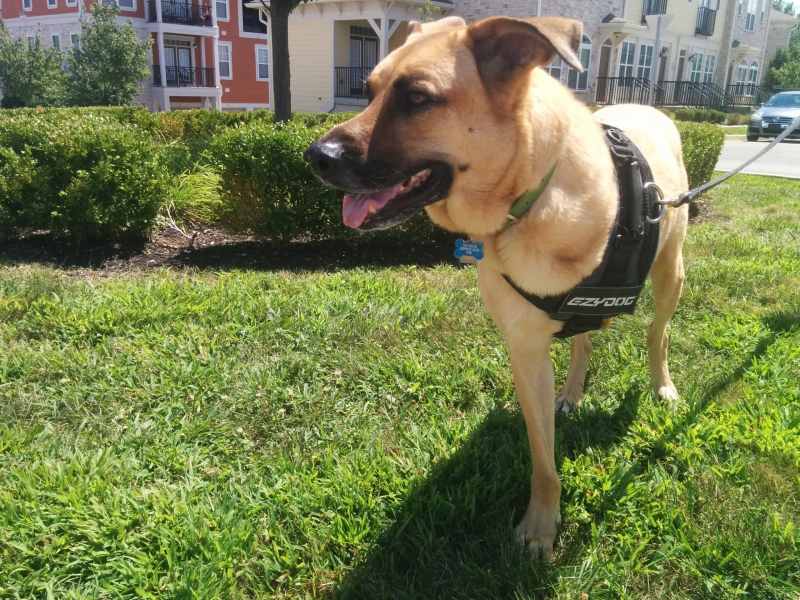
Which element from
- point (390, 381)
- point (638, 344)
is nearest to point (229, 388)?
point (390, 381)

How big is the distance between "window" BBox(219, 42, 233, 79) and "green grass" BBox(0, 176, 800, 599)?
36129 mm

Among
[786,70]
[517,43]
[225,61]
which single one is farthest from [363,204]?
[786,70]

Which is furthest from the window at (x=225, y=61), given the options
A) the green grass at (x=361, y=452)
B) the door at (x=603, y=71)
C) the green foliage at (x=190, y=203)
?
the green grass at (x=361, y=452)

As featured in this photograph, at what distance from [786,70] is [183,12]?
3990 cm

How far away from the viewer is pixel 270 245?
6.39 metres

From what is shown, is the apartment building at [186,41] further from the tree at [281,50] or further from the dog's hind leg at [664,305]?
the dog's hind leg at [664,305]

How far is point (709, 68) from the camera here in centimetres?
3797

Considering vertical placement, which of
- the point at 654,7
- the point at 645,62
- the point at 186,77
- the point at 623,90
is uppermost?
the point at 654,7

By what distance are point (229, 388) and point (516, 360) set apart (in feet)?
5.74

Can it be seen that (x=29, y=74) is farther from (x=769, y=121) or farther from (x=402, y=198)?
(x=402, y=198)

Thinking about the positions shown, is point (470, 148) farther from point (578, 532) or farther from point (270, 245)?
point (270, 245)

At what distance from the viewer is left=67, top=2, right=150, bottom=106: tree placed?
88.2 ft

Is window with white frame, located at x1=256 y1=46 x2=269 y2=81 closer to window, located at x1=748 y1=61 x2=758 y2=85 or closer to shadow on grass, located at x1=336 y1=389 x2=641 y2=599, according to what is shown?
window, located at x1=748 y1=61 x2=758 y2=85

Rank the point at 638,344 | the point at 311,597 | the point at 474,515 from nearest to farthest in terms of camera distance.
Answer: the point at 311,597 → the point at 474,515 → the point at 638,344
